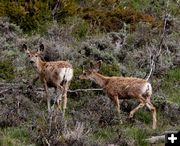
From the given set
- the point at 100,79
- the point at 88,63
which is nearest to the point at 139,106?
the point at 100,79

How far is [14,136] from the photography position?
1130 centimetres

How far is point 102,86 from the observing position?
1391 cm

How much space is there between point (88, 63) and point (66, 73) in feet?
8.58

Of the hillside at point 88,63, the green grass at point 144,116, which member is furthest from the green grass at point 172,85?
the green grass at point 144,116

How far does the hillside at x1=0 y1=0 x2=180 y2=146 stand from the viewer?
1147 centimetres

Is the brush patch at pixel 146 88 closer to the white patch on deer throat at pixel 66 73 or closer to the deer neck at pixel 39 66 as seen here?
the white patch on deer throat at pixel 66 73

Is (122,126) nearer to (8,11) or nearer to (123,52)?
(123,52)

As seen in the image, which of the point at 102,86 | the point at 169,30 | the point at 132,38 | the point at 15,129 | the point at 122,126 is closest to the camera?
the point at 15,129

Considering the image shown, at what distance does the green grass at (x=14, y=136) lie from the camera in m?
10.8

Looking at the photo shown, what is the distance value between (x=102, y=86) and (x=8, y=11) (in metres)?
6.77

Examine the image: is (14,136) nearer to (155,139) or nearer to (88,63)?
(155,139)

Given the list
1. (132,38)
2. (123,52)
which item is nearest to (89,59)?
(123,52)

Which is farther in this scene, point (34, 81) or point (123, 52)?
point (123, 52)

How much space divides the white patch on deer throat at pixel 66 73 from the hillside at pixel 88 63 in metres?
0.73
